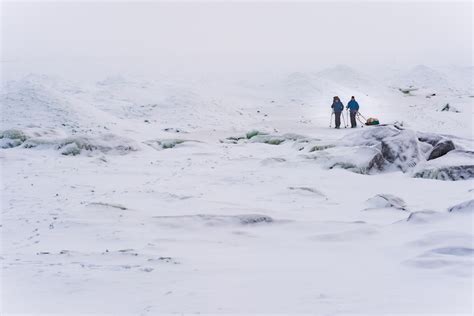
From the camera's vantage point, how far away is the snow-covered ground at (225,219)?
5.57 m

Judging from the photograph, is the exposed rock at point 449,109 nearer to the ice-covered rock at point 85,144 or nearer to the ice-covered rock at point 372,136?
the ice-covered rock at point 372,136

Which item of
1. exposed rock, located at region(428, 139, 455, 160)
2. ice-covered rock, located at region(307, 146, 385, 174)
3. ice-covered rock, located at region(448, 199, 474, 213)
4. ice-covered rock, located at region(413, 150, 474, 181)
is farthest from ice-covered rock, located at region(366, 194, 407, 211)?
exposed rock, located at region(428, 139, 455, 160)

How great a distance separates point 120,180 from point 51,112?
9.68m

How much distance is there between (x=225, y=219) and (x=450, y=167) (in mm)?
→ 6686

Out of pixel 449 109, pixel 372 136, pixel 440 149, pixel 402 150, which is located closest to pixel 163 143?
pixel 372 136

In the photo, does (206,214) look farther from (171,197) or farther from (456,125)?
(456,125)

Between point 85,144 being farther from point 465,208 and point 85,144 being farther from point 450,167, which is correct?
point 465,208

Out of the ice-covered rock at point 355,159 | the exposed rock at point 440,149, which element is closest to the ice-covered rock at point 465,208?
the ice-covered rock at point 355,159

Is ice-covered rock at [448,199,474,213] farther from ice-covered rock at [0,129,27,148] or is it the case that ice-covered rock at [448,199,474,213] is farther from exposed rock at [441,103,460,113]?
exposed rock at [441,103,460,113]

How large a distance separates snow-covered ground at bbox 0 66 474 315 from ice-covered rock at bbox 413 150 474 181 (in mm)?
36

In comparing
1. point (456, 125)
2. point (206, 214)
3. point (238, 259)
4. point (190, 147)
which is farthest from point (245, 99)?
point (238, 259)

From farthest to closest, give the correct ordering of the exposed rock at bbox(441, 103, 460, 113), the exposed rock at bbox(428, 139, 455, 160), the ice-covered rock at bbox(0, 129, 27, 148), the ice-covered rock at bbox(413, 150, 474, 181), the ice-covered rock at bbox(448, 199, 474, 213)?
the exposed rock at bbox(441, 103, 460, 113), the ice-covered rock at bbox(0, 129, 27, 148), the exposed rock at bbox(428, 139, 455, 160), the ice-covered rock at bbox(413, 150, 474, 181), the ice-covered rock at bbox(448, 199, 474, 213)

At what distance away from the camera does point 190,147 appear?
57.7ft

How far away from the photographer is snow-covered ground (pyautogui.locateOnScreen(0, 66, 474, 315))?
18.3 ft
